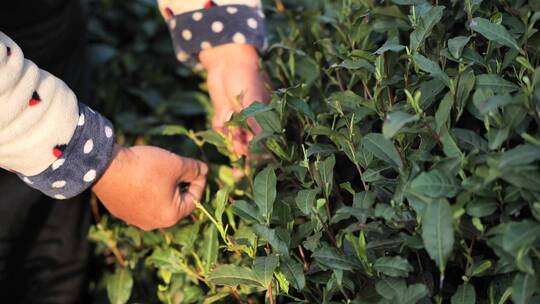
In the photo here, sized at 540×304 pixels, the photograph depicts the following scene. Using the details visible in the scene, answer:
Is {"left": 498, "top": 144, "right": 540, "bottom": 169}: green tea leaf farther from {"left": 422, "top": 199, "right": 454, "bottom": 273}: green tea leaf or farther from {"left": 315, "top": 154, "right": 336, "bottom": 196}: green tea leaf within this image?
{"left": 315, "top": 154, "right": 336, "bottom": 196}: green tea leaf

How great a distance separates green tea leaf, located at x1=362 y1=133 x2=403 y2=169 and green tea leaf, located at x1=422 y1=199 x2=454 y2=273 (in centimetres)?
14

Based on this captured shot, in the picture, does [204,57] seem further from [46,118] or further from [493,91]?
[493,91]

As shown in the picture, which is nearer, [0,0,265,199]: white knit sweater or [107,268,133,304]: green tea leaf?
[0,0,265,199]: white knit sweater

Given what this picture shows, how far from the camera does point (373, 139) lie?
115 cm

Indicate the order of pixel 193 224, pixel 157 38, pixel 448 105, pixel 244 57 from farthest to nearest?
pixel 157 38 < pixel 244 57 < pixel 193 224 < pixel 448 105

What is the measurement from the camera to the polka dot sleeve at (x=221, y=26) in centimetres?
172

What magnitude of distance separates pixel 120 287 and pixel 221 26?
677 millimetres

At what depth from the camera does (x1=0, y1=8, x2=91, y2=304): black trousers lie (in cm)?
170

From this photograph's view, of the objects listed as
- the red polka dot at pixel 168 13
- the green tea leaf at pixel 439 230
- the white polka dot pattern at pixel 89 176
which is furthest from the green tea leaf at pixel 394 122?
the red polka dot at pixel 168 13

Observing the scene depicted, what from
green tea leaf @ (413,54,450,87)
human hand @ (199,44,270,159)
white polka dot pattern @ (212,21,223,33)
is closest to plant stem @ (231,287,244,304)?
human hand @ (199,44,270,159)

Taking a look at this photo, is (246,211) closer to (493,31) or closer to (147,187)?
(147,187)

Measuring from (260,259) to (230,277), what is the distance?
74 mm

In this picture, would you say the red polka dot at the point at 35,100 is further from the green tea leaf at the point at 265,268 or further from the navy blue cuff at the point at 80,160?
the green tea leaf at the point at 265,268

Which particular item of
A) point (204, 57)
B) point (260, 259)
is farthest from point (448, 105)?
point (204, 57)
